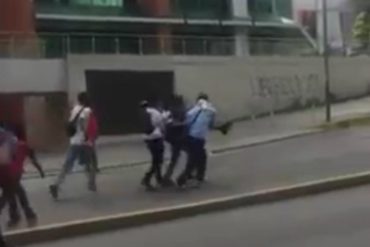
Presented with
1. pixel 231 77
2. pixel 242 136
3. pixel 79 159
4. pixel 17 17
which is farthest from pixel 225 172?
pixel 17 17

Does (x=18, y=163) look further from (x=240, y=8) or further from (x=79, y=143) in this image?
(x=240, y=8)

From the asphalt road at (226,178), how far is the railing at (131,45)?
11.3m

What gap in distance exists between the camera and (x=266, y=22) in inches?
2458

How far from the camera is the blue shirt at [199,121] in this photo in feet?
67.2

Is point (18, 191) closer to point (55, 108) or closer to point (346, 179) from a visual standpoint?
point (346, 179)

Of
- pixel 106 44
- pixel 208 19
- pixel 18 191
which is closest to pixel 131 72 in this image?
pixel 106 44

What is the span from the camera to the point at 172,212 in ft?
56.4

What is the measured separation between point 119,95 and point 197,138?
2085 cm

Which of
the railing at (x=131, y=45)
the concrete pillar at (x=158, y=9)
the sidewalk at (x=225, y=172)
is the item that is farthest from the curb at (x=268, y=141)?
the concrete pillar at (x=158, y=9)

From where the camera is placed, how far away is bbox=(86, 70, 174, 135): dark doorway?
40.7 meters

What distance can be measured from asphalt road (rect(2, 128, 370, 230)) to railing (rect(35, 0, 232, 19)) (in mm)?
23252

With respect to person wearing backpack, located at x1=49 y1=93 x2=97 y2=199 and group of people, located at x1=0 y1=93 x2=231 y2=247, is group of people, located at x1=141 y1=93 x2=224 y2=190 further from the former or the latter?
person wearing backpack, located at x1=49 y1=93 x2=97 y2=199

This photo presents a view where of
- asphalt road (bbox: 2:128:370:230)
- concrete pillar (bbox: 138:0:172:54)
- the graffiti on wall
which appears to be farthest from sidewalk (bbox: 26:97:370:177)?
concrete pillar (bbox: 138:0:172:54)

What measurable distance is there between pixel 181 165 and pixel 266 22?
39215mm
